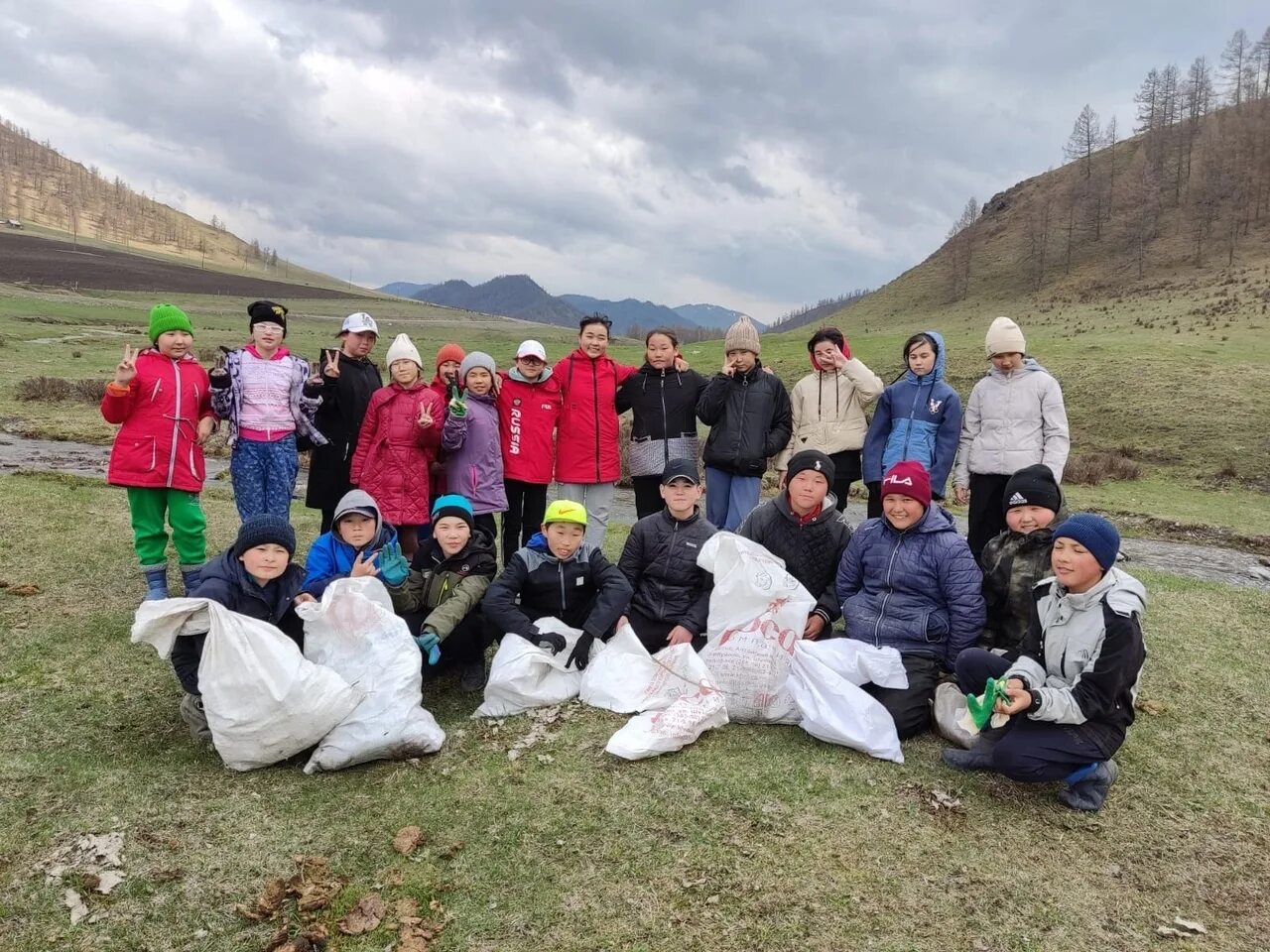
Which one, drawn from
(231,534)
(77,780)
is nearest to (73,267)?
(231,534)

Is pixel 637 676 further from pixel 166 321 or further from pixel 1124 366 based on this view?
pixel 1124 366

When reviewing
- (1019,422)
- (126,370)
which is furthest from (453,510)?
(1019,422)

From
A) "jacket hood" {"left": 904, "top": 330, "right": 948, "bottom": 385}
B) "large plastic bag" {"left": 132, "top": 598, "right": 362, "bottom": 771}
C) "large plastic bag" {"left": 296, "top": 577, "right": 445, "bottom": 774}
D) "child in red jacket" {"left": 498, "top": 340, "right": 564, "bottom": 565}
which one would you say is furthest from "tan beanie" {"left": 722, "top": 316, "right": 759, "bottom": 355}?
"large plastic bag" {"left": 132, "top": 598, "right": 362, "bottom": 771}

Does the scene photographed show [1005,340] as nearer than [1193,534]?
Yes

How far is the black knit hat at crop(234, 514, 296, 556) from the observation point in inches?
166

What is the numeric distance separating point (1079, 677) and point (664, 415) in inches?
147

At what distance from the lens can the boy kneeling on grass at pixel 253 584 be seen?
407 centimetres

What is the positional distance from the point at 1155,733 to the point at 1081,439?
20.8 metres

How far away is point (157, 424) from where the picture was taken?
5.34 m

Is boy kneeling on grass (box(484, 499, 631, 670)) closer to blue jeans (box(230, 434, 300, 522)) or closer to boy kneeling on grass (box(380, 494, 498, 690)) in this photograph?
boy kneeling on grass (box(380, 494, 498, 690))

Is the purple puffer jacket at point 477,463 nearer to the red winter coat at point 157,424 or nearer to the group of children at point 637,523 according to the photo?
the group of children at point 637,523

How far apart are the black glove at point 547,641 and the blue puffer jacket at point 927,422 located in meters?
3.06

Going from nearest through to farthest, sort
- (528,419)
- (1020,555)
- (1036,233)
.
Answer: (1020,555), (528,419), (1036,233)

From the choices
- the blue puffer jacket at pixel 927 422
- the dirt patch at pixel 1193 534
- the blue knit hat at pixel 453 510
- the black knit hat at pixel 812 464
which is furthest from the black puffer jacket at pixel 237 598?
the dirt patch at pixel 1193 534
